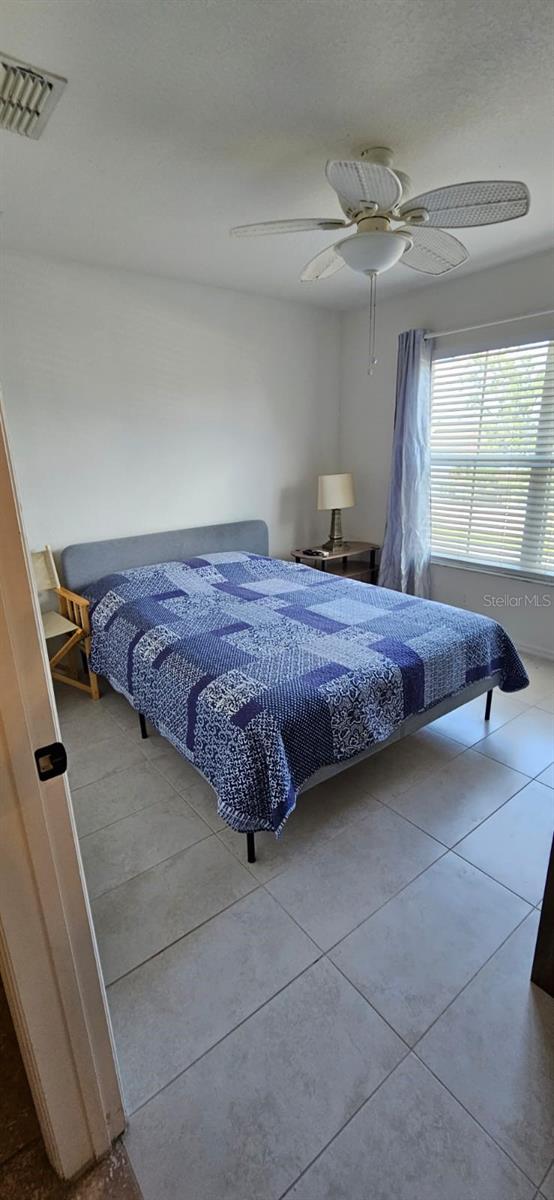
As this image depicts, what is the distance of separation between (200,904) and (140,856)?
322 mm

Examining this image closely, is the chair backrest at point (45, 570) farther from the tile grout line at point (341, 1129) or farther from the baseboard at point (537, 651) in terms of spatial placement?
the baseboard at point (537, 651)

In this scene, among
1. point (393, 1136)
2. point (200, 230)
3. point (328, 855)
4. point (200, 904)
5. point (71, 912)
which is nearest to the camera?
point (71, 912)

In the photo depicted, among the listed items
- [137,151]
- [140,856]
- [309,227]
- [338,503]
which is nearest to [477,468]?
[338,503]

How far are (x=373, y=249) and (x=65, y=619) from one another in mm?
2448

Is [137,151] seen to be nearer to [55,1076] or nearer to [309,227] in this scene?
[309,227]

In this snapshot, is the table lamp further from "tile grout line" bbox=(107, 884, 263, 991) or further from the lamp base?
"tile grout line" bbox=(107, 884, 263, 991)

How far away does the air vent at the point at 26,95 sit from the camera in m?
1.45

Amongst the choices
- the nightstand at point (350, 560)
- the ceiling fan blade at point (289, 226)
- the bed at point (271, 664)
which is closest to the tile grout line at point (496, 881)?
the bed at point (271, 664)

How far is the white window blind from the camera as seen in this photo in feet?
10.6

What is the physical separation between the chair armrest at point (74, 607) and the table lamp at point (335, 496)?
201cm

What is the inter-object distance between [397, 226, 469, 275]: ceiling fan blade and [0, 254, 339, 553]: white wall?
179 cm

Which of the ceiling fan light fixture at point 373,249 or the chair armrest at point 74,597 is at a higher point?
the ceiling fan light fixture at point 373,249

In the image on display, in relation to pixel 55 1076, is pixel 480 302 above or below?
above

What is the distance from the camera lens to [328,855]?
182 cm
